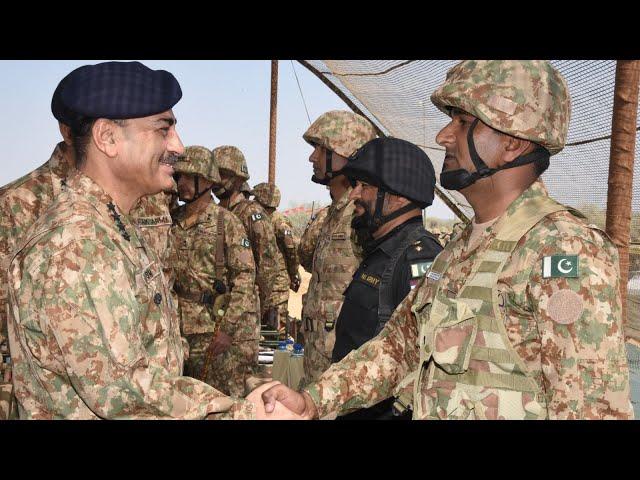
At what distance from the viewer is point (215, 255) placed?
6195mm

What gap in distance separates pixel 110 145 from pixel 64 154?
145 cm

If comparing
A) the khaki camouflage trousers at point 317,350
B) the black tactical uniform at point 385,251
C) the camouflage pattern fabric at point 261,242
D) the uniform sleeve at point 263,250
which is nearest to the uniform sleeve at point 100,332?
the black tactical uniform at point 385,251

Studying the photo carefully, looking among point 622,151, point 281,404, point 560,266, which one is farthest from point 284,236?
point 560,266

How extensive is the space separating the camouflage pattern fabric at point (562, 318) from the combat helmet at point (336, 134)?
294 cm

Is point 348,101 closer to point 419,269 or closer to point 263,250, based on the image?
point 263,250

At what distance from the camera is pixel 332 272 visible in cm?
481

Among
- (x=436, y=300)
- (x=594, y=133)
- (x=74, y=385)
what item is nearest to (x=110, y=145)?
(x=74, y=385)

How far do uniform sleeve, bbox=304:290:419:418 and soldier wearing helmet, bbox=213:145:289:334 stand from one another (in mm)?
5614

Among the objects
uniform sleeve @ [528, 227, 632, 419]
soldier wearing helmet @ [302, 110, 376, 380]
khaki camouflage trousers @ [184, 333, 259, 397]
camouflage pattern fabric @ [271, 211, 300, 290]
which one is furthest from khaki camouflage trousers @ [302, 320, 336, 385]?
camouflage pattern fabric @ [271, 211, 300, 290]

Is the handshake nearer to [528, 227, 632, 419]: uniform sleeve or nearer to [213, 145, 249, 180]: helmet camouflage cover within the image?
[528, 227, 632, 419]: uniform sleeve

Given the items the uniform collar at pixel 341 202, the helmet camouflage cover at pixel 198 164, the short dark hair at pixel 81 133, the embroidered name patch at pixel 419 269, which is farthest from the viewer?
the helmet camouflage cover at pixel 198 164

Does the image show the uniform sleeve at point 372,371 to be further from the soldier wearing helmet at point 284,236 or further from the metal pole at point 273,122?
the metal pole at point 273,122

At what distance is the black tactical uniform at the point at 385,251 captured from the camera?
139 inches

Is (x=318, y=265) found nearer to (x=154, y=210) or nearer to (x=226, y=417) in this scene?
(x=154, y=210)
